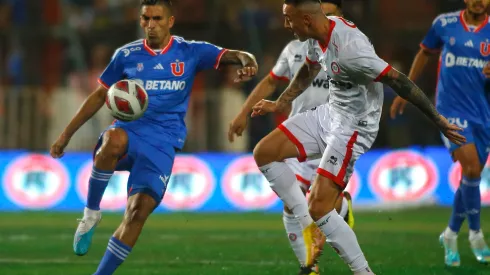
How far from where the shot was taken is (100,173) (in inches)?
309

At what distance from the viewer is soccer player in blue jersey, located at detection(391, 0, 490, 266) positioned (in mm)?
9477

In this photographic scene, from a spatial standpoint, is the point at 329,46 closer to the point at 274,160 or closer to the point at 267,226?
the point at 274,160

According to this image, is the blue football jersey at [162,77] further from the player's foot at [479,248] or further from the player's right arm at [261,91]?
the player's foot at [479,248]

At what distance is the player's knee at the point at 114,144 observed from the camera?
763cm

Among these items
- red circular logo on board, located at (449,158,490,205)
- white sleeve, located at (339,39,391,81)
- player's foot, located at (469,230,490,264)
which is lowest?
red circular logo on board, located at (449,158,490,205)

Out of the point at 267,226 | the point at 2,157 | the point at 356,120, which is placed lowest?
the point at 2,157

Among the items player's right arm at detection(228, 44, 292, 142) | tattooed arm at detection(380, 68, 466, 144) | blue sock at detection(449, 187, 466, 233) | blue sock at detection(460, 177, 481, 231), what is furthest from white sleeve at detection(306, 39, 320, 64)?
blue sock at detection(449, 187, 466, 233)

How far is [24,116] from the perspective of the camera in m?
17.6

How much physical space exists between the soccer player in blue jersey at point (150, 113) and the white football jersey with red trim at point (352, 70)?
2.49 ft

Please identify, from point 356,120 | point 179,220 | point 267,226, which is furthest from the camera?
point 179,220

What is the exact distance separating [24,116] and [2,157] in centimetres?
96

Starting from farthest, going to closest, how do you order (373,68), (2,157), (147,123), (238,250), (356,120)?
(2,157), (238,250), (147,123), (356,120), (373,68)

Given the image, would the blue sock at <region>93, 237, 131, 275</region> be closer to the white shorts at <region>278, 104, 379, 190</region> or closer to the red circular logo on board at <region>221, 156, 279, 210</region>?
the white shorts at <region>278, 104, 379, 190</region>

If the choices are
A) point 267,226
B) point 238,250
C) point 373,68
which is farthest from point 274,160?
point 267,226
